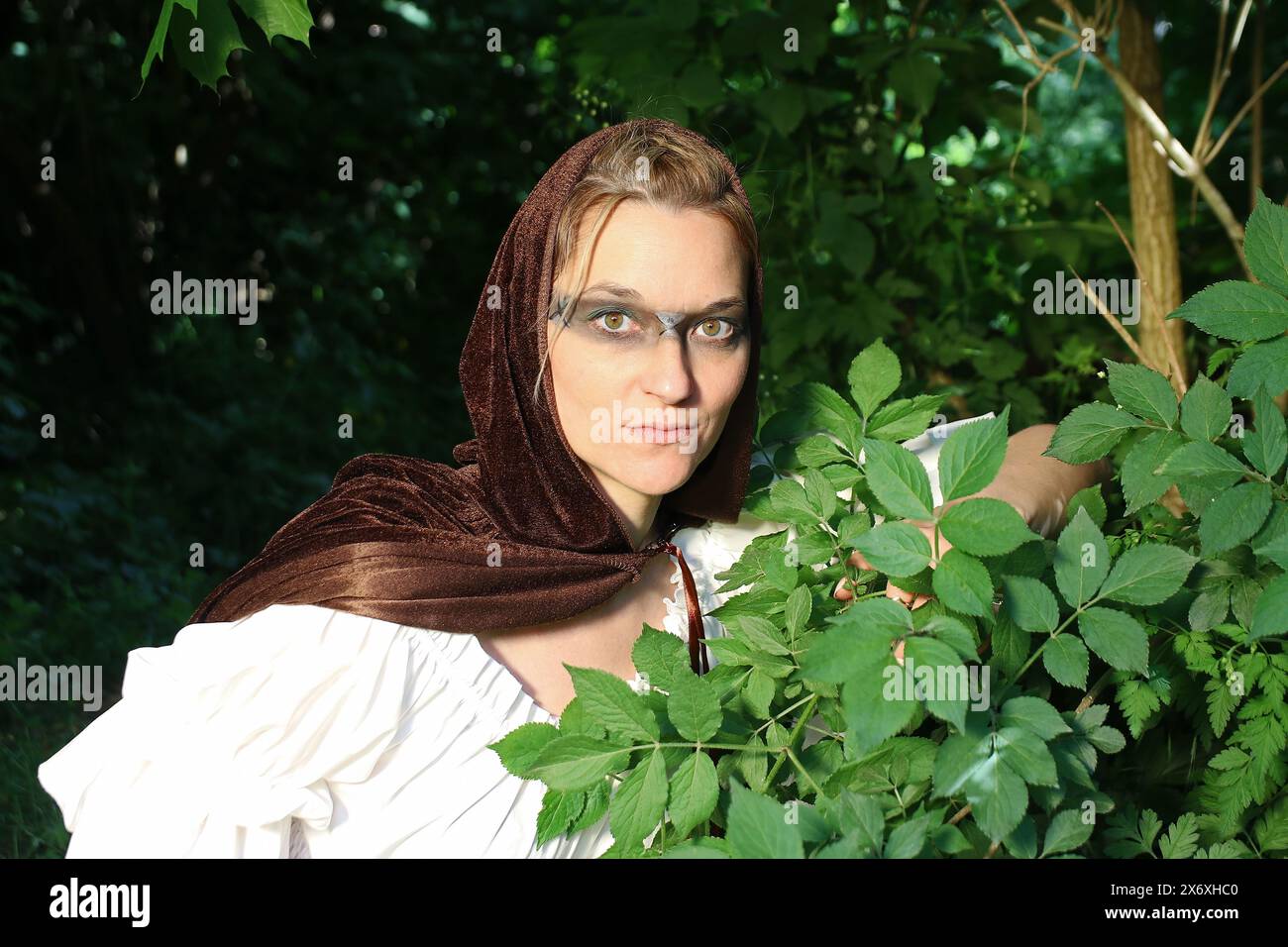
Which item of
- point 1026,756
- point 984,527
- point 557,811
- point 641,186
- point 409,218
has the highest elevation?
point 409,218

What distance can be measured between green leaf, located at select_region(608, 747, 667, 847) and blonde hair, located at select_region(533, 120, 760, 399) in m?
0.73

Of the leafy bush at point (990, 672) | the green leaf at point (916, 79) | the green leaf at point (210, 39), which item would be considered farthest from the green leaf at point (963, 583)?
the green leaf at point (916, 79)

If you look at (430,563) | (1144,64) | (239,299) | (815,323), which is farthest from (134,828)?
(239,299)

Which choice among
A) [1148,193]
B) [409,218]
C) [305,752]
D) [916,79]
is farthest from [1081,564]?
[409,218]

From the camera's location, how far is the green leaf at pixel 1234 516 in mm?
1429

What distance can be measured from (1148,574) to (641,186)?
0.91 metres

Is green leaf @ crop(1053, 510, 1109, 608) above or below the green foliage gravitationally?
below

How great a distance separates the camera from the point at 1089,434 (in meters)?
1.61

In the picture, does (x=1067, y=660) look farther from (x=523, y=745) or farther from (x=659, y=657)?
(x=523, y=745)

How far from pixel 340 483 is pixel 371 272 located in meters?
4.84

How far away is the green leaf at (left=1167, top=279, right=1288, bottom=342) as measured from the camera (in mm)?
1494

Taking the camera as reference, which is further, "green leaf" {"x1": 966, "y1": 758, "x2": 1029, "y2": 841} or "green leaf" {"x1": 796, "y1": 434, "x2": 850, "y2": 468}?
"green leaf" {"x1": 796, "y1": 434, "x2": 850, "y2": 468}

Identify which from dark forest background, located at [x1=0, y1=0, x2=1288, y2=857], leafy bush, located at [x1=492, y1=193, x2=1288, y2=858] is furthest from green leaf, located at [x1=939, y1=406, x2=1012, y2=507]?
dark forest background, located at [x1=0, y1=0, x2=1288, y2=857]

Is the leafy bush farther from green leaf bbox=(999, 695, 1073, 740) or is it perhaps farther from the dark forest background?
the dark forest background
